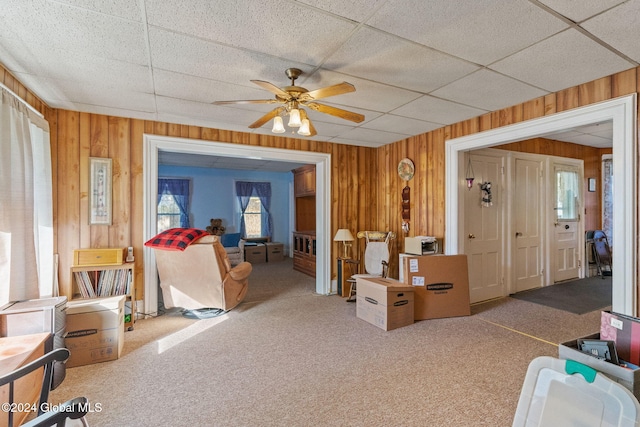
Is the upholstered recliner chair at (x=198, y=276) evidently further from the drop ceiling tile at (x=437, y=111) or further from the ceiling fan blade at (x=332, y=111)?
the drop ceiling tile at (x=437, y=111)

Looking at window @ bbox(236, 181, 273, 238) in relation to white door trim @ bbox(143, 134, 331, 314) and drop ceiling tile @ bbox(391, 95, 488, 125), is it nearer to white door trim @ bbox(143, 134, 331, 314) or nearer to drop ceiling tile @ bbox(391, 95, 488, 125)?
white door trim @ bbox(143, 134, 331, 314)

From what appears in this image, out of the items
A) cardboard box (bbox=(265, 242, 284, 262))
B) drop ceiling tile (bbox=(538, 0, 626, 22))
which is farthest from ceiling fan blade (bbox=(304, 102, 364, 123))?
cardboard box (bbox=(265, 242, 284, 262))

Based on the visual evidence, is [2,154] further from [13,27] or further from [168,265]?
[168,265]

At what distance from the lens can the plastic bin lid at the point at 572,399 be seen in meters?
1.27

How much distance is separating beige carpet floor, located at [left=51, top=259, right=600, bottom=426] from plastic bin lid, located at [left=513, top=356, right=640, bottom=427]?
→ 50 centimetres

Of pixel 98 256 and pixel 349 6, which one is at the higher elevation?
pixel 349 6

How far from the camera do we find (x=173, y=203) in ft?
26.1

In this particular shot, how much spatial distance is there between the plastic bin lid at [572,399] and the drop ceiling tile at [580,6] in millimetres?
1861

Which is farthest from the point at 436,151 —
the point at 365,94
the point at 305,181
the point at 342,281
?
the point at 305,181

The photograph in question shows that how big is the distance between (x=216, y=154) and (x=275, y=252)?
454 centimetres

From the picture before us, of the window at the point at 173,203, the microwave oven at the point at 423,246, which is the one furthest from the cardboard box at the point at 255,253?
the microwave oven at the point at 423,246

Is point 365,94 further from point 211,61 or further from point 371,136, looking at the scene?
point 371,136

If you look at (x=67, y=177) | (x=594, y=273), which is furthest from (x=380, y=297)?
(x=594, y=273)

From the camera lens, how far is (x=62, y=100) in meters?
3.15
